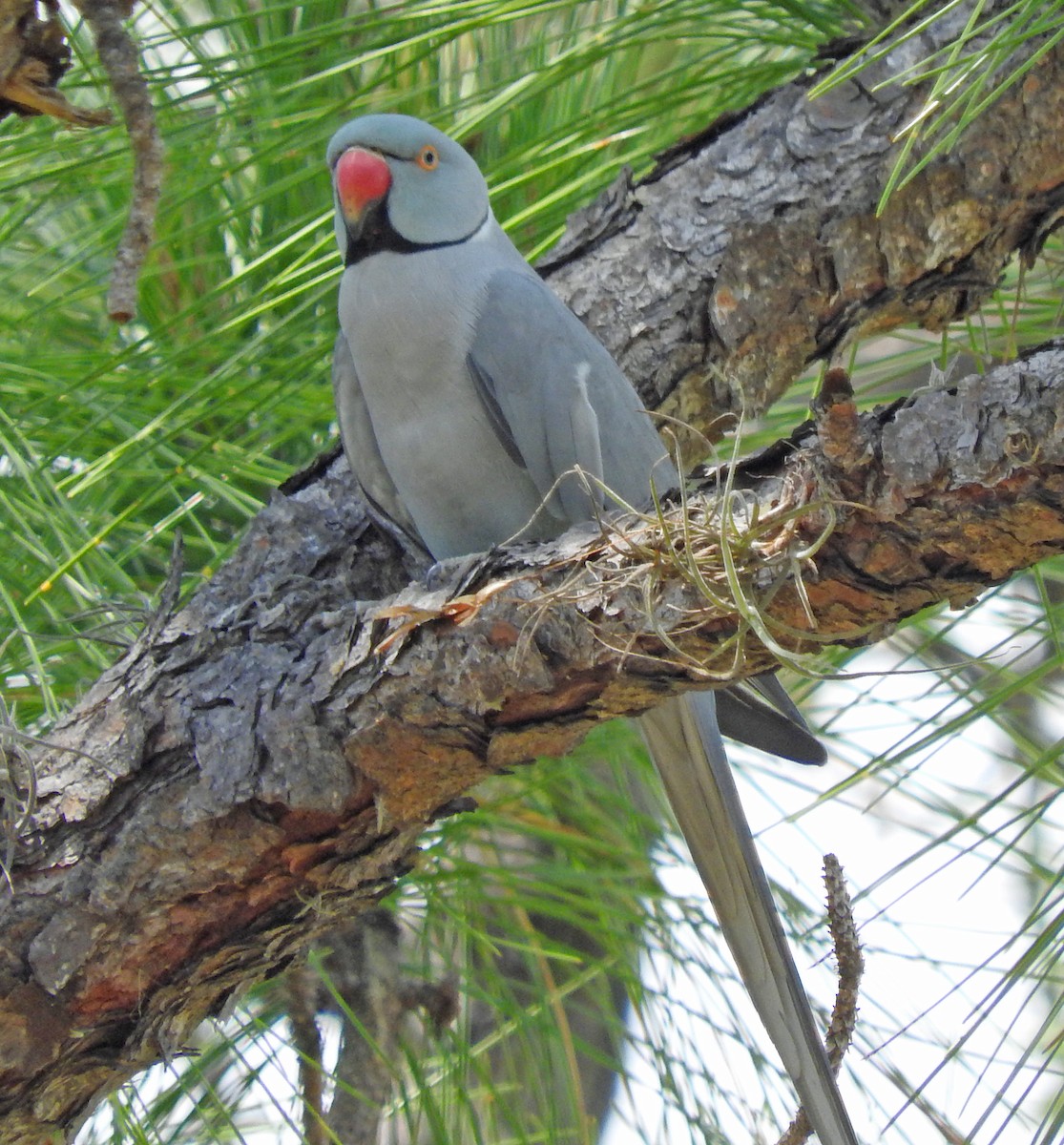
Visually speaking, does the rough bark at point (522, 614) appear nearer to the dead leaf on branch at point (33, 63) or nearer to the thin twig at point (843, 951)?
the thin twig at point (843, 951)

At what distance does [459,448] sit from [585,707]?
57 cm

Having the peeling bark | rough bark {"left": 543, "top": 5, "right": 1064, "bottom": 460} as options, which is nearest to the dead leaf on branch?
the peeling bark

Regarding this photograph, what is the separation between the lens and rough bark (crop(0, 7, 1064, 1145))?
850mm

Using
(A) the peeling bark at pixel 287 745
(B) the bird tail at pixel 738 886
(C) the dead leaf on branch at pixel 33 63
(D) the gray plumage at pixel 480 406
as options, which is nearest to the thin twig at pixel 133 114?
(C) the dead leaf on branch at pixel 33 63

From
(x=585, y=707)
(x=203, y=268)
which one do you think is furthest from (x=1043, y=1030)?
(x=203, y=268)

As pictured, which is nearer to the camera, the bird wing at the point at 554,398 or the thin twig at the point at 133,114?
the thin twig at the point at 133,114

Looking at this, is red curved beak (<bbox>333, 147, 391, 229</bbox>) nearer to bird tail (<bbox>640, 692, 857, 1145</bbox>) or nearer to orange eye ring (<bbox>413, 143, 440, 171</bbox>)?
orange eye ring (<bbox>413, 143, 440, 171</bbox>)

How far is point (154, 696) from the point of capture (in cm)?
123

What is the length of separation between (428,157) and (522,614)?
2.80 feet

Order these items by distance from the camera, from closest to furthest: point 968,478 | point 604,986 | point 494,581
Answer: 1. point 968,478
2. point 494,581
3. point 604,986

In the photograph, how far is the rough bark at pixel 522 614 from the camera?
0.85 meters

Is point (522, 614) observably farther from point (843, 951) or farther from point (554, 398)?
point (554, 398)

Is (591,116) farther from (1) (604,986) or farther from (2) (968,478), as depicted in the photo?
(1) (604,986)

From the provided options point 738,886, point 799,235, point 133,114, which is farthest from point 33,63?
point 738,886
